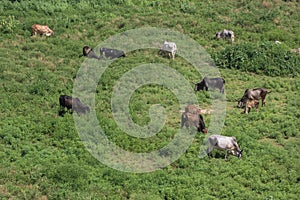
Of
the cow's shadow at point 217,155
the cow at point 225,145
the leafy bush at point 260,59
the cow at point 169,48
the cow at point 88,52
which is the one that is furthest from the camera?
the cow at point 169,48

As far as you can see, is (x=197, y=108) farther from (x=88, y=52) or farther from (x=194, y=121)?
(x=88, y=52)

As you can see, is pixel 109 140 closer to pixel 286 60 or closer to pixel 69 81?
pixel 69 81

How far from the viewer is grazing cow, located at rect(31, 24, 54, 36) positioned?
34438mm

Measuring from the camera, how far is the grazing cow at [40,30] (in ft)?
113

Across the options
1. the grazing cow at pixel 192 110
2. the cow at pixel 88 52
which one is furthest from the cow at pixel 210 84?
the cow at pixel 88 52

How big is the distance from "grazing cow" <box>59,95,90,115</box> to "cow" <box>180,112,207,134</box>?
16.3 ft

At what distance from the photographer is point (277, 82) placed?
30.3 metres

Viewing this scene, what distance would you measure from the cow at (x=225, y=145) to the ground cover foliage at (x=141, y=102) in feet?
1.08

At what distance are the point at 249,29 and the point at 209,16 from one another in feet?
12.4

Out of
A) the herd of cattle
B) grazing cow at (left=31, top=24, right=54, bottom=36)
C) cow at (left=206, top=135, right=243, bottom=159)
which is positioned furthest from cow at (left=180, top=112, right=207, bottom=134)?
grazing cow at (left=31, top=24, right=54, bottom=36)

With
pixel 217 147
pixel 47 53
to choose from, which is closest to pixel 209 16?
pixel 47 53

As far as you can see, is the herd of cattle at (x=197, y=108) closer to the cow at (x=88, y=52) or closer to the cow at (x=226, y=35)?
the cow at (x=88, y=52)

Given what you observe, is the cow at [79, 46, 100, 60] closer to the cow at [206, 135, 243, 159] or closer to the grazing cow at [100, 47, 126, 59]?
the grazing cow at [100, 47, 126, 59]

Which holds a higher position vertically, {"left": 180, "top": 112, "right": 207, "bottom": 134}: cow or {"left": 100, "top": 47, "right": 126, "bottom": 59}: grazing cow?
{"left": 100, "top": 47, "right": 126, "bottom": 59}: grazing cow
